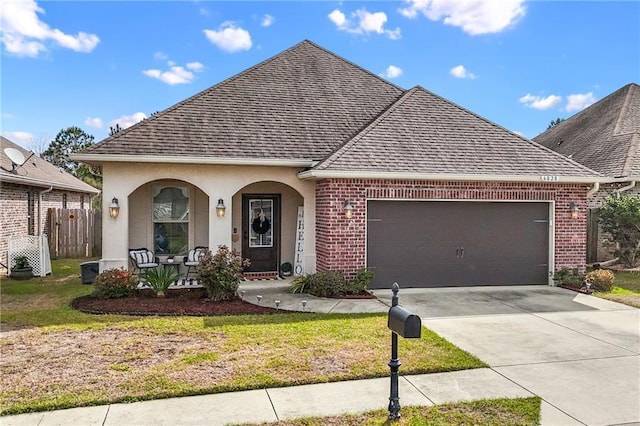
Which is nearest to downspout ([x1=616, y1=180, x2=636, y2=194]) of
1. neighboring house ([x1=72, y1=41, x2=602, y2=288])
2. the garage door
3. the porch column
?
neighboring house ([x1=72, y1=41, x2=602, y2=288])

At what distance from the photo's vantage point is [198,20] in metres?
12.2

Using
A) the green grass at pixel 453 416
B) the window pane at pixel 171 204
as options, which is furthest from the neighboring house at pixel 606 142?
the window pane at pixel 171 204

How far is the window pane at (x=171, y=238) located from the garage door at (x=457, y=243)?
197 inches

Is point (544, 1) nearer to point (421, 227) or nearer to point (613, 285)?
point (421, 227)

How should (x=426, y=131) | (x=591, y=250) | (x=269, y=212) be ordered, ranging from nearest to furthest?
(x=426, y=131) → (x=269, y=212) → (x=591, y=250)

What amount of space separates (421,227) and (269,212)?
4.25 metres

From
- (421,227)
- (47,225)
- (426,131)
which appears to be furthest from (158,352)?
(47,225)

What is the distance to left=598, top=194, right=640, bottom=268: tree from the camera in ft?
42.7

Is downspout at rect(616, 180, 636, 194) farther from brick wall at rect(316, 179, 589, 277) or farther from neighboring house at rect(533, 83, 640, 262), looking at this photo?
brick wall at rect(316, 179, 589, 277)

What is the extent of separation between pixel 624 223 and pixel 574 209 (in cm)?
360

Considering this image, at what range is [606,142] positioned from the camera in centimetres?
1725

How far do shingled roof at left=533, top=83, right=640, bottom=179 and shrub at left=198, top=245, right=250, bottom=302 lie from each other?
1248 cm

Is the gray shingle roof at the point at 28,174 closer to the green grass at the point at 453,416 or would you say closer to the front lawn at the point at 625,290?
the green grass at the point at 453,416

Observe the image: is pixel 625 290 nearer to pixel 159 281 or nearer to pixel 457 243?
pixel 457 243
